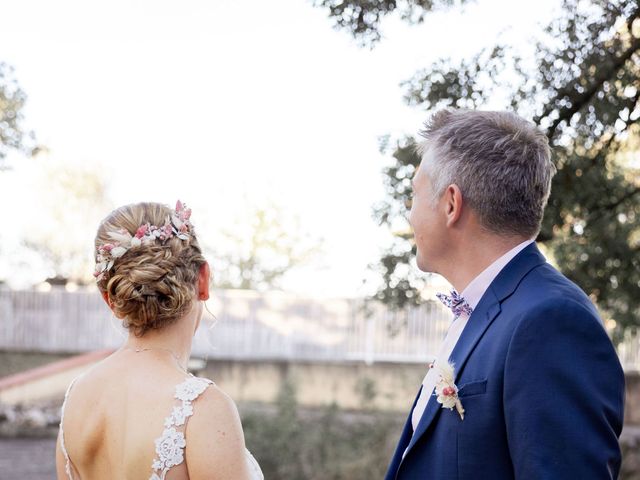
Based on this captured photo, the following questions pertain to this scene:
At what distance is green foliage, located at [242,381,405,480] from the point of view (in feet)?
40.4

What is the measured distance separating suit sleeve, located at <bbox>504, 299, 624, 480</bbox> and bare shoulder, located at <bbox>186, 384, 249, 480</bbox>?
2.80 feet

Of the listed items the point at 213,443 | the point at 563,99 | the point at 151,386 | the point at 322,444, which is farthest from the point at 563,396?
the point at 322,444

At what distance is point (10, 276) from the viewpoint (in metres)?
27.7

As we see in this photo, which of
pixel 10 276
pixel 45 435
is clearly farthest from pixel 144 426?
pixel 10 276

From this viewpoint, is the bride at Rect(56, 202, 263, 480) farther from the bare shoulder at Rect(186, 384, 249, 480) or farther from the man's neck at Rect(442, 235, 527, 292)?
the man's neck at Rect(442, 235, 527, 292)

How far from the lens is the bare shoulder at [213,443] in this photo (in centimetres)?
228

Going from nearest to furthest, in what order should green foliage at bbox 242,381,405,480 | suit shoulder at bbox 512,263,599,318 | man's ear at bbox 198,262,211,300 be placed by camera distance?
1. suit shoulder at bbox 512,263,599,318
2. man's ear at bbox 198,262,211,300
3. green foliage at bbox 242,381,405,480

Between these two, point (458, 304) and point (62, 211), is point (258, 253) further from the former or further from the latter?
point (458, 304)

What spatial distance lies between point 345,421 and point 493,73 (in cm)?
859

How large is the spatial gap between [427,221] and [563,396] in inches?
26.6

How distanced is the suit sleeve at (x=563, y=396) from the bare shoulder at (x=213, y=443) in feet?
2.80

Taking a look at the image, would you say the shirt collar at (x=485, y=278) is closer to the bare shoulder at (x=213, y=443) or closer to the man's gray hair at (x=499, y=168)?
the man's gray hair at (x=499, y=168)

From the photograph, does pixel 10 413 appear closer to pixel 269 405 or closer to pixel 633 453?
pixel 269 405

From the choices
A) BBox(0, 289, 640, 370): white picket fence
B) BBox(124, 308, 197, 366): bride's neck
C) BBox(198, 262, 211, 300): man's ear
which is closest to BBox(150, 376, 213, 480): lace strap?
BBox(124, 308, 197, 366): bride's neck
